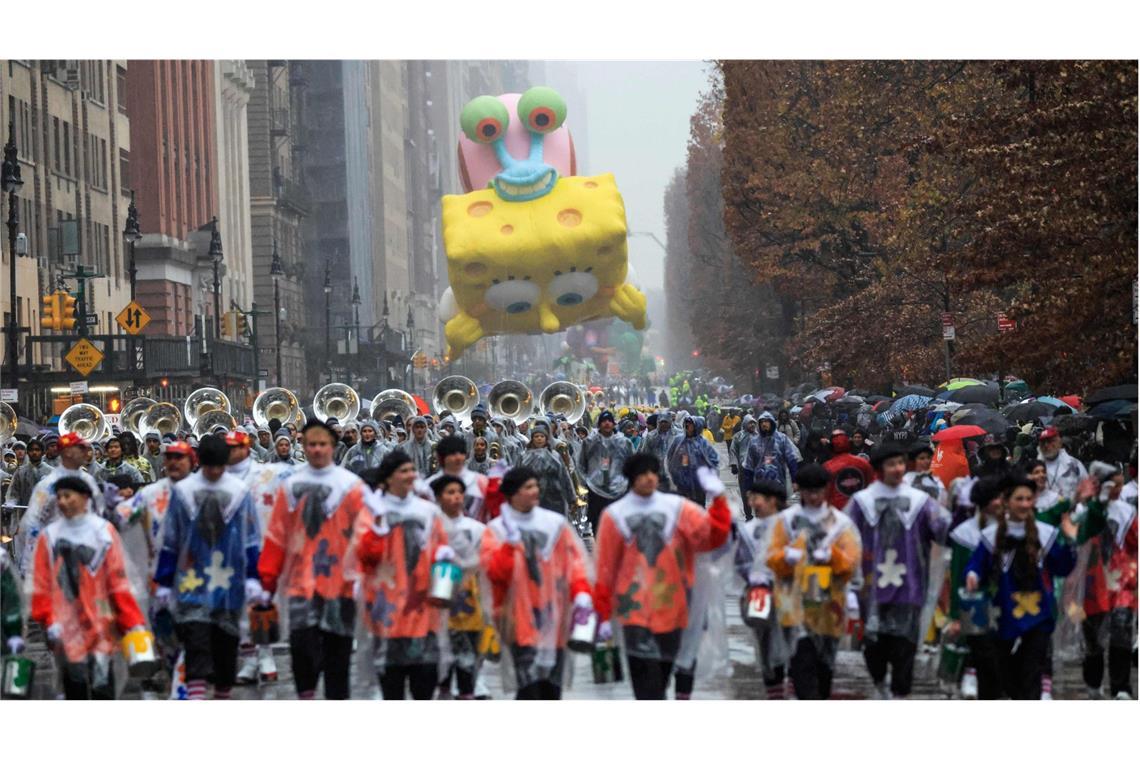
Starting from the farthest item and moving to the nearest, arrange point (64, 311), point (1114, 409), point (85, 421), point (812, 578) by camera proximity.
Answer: point (64, 311) → point (85, 421) → point (1114, 409) → point (812, 578)

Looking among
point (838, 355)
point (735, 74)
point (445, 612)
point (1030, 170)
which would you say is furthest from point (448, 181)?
point (445, 612)

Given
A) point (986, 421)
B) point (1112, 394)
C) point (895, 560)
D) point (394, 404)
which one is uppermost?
point (394, 404)

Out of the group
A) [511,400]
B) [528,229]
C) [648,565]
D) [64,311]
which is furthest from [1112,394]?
[528,229]

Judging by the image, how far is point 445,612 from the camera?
12031mm

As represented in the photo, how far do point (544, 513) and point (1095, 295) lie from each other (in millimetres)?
11092

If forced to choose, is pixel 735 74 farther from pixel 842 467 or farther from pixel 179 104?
pixel 842 467

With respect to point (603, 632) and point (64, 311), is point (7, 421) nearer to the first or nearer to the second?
point (64, 311)

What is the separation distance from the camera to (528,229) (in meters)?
40.3

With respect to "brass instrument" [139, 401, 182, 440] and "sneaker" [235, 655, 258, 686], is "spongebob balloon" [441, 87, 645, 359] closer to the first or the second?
"brass instrument" [139, 401, 182, 440]

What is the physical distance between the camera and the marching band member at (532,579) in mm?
11633

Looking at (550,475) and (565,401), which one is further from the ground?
(565,401)

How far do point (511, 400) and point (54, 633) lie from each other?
27.0 meters

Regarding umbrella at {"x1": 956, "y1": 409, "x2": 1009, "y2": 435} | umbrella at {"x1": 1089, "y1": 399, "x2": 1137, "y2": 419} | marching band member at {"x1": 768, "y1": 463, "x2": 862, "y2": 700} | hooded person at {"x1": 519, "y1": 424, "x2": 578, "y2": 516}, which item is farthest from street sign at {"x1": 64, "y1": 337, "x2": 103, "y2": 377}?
marching band member at {"x1": 768, "y1": 463, "x2": 862, "y2": 700}

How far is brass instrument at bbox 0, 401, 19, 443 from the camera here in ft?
96.1
